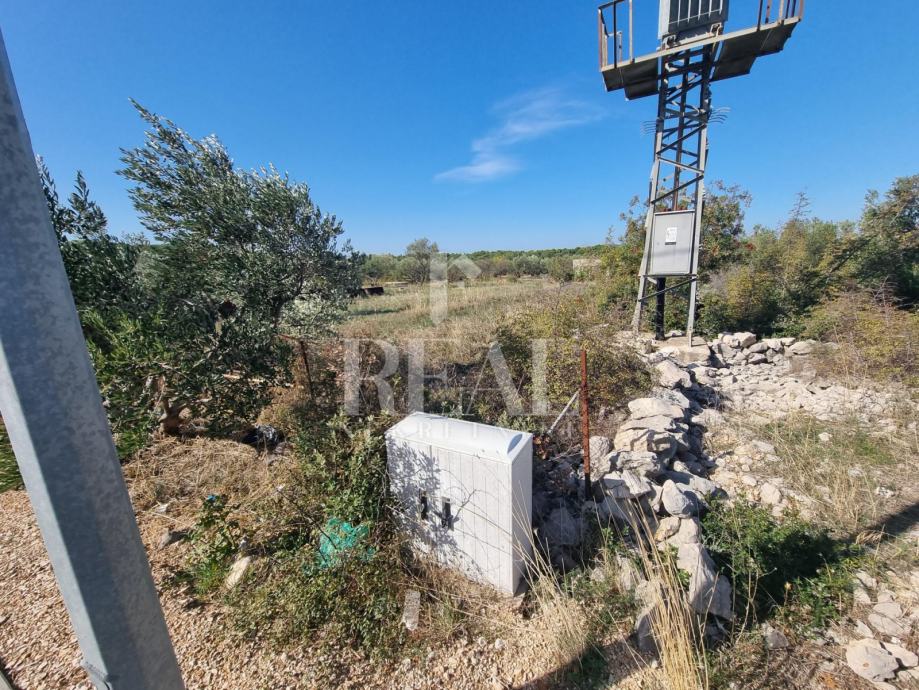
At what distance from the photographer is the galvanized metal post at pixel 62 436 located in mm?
814

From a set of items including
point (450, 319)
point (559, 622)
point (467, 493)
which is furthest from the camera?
point (450, 319)

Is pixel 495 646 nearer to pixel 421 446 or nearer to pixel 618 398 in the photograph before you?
pixel 421 446

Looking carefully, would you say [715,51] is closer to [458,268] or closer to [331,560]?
[331,560]

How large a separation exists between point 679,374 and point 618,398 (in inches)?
55.4

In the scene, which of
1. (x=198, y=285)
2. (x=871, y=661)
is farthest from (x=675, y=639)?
(x=198, y=285)

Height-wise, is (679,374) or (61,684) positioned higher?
(679,374)

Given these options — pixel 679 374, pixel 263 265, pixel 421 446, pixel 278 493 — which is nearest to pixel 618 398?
pixel 679 374

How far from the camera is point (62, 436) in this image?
0.88 m

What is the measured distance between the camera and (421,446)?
2338 mm

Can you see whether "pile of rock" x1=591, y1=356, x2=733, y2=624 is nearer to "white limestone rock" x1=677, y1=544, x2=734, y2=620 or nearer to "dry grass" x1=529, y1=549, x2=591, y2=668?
"white limestone rock" x1=677, y1=544, x2=734, y2=620

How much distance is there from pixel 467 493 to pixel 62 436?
185 cm

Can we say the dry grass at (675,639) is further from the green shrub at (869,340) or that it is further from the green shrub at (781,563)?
the green shrub at (869,340)

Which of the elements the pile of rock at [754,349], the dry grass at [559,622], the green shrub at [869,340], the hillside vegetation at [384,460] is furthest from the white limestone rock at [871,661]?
the pile of rock at [754,349]

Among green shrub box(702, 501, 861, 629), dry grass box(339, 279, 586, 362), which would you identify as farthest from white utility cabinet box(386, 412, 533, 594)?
dry grass box(339, 279, 586, 362)
